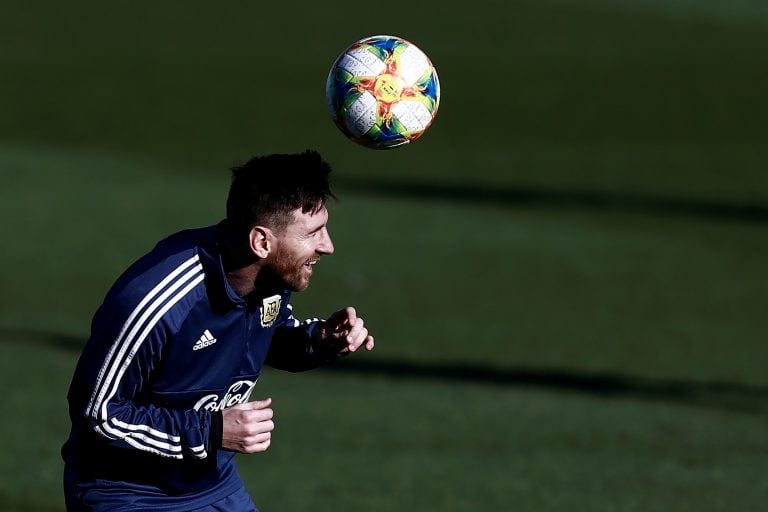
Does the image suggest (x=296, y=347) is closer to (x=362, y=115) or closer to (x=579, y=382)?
(x=362, y=115)

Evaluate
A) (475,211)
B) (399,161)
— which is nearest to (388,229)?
(475,211)

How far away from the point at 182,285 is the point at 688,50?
154 ft

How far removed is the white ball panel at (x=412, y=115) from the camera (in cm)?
836

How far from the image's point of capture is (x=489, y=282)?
24328 millimetres

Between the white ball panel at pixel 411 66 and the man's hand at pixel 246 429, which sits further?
the white ball panel at pixel 411 66

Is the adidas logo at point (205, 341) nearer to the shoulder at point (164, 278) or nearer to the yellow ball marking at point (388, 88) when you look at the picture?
the shoulder at point (164, 278)

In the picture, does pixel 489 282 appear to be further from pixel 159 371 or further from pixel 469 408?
pixel 159 371

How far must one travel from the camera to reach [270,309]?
293 inches

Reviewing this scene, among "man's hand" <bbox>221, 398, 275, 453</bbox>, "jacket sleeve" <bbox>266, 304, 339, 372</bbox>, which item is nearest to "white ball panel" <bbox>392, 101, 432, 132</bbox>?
"jacket sleeve" <bbox>266, 304, 339, 372</bbox>

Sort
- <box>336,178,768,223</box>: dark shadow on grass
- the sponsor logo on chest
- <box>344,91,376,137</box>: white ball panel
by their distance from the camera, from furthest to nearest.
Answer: <box>336,178,768,223</box>: dark shadow on grass
<box>344,91,376,137</box>: white ball panel
the sponsor logo on chest

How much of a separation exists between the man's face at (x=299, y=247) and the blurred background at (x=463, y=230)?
6.32 meters

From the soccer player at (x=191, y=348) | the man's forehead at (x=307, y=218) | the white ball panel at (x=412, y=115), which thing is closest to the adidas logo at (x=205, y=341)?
the soccer player at (x=191, y=348)

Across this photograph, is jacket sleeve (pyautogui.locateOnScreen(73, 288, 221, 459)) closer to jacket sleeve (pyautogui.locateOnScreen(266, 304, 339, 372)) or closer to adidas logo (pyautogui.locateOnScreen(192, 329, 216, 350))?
adidas logo (pyautogui.locateOnScreen(192, 329, 216, 350))

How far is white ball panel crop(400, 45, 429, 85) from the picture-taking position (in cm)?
841
